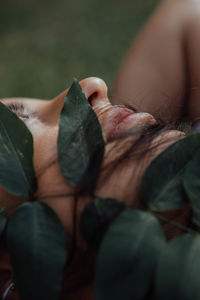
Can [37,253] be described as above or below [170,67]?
below

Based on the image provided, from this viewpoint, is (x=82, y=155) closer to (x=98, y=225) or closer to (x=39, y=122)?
(x=98, y=225)

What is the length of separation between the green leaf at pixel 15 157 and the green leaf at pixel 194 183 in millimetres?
246

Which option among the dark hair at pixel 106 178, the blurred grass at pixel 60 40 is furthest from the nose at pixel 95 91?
the blurred grass at pixel 60 40

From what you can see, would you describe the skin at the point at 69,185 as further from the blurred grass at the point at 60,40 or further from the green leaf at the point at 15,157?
the blurred grass at the point at 60,40

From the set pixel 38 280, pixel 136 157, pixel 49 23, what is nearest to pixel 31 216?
pixel 38 280

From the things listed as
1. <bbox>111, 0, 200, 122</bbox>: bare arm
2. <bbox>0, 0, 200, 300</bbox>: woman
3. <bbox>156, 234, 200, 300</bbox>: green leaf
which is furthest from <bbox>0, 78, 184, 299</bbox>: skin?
<bbox>111, 0, 200, 122</bbox>: bare arm

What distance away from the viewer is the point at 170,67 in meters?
1.14

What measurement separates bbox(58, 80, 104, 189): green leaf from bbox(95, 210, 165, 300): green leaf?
0.11 m

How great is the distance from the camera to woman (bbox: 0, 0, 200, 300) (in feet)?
2.10

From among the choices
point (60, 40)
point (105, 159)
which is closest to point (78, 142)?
point (105, 159)

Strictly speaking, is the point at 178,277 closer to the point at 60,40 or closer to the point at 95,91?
the point at 95,91

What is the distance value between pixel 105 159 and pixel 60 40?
1.56 metres

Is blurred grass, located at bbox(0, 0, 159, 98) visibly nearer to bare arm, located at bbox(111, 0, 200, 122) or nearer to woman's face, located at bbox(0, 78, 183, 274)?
bare arm, located at bbox(111, 0, 200, 122)

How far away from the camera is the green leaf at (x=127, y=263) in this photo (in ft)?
1.67
